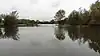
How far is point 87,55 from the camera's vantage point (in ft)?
34.5

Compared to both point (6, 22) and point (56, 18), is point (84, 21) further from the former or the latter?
point (56, 18)

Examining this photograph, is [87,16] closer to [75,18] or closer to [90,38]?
[75,18]

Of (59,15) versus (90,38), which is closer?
(90,38)

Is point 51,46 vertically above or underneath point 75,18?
underneath

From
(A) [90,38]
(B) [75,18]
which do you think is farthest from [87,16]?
(A) [90,38]

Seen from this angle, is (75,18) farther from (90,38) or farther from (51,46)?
(51,46)

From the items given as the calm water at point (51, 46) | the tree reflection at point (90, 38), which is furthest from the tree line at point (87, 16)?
the calm water at point (51, 46)

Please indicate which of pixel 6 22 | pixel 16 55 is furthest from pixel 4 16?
pixel 16 55

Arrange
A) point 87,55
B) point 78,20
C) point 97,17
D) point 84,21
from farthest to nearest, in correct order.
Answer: point 78,20 → point 84,21 → point 97,17 → point 87,55

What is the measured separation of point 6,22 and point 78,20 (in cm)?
2586

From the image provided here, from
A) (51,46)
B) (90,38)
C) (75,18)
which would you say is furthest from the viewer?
(75,18)

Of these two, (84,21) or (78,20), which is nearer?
(84,21)

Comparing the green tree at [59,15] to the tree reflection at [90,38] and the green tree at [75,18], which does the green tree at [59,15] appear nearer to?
the green tree at [75,18]

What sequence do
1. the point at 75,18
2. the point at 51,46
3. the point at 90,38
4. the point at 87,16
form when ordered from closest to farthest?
the point at 51,46, the point at 90,38, the point at 87,16, the point at 75,18
